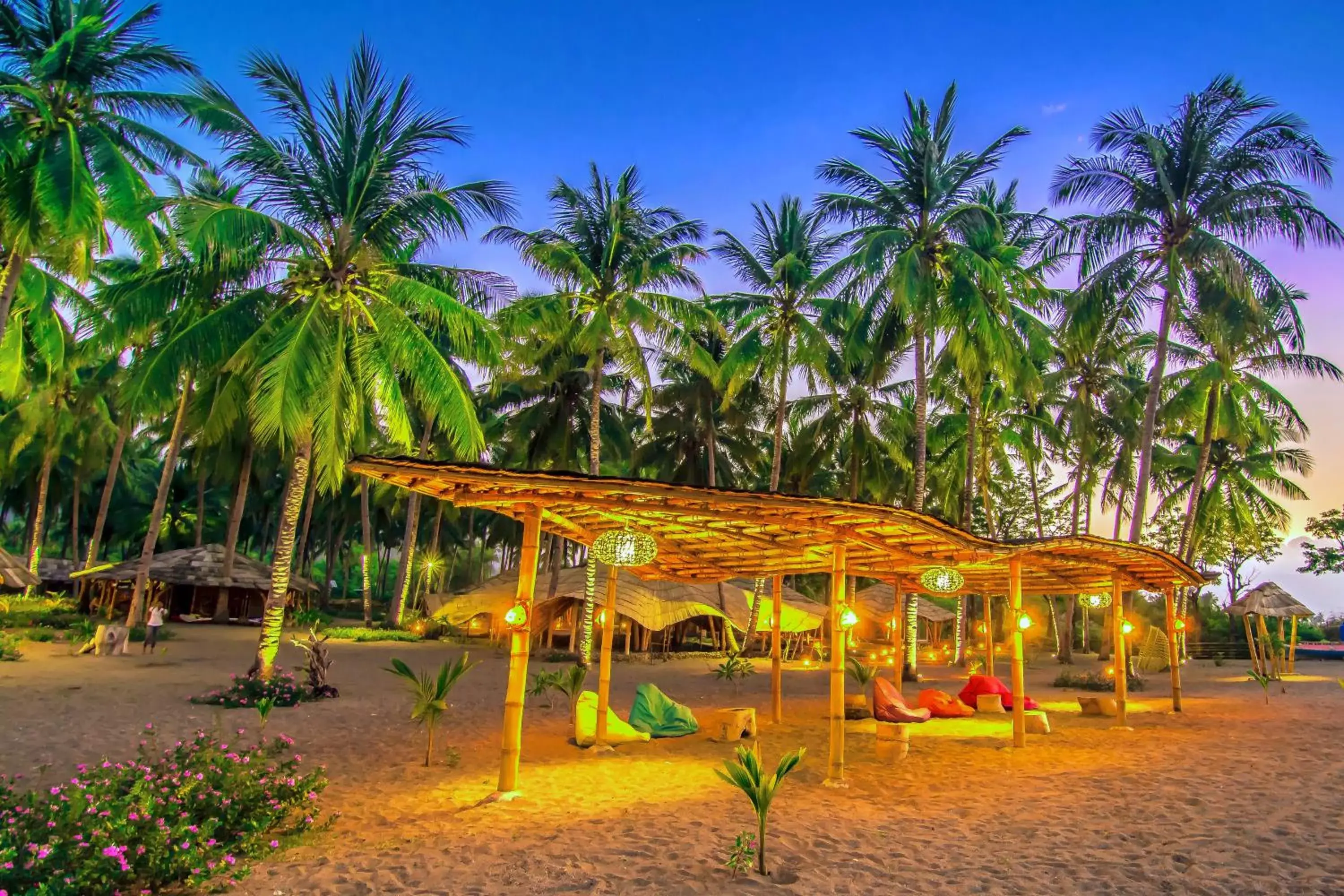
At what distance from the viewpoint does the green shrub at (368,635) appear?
2509 centimetres

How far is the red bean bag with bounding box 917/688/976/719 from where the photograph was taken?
1394 cm

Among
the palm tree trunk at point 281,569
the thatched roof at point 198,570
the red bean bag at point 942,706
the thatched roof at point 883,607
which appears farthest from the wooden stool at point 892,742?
the thatched roof at point 198,570

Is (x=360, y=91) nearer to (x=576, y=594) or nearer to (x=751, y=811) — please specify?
(x=751, y=811)

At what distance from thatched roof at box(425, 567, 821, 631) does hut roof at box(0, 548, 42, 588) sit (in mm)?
11881

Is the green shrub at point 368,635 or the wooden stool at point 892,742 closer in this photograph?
the wooden stool at point 892,742

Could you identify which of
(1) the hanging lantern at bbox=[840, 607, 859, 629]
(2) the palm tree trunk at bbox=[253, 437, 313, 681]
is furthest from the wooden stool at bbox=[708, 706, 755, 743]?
(2) the palm tree trunk at bbox=[253, 437, 313, 681]

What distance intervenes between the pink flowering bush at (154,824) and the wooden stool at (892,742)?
6.74 metres

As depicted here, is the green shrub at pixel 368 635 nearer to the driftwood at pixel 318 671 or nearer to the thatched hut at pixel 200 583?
the thatched hut at pixel 200 583

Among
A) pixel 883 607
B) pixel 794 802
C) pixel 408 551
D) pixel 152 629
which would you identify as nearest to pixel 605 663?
pixel 794 802

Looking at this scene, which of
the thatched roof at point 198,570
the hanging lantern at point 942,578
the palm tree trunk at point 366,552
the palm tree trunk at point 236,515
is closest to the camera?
the hanging lantern at point 942,578

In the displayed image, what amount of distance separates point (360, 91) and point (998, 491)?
102 feet

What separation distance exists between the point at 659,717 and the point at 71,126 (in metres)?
A: 14.0

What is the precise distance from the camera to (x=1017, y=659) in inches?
446

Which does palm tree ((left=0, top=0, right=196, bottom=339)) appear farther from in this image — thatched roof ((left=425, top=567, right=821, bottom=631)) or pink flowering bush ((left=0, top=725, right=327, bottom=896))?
thatched roof ((left=425, top=567, right=821, bottom=631))
